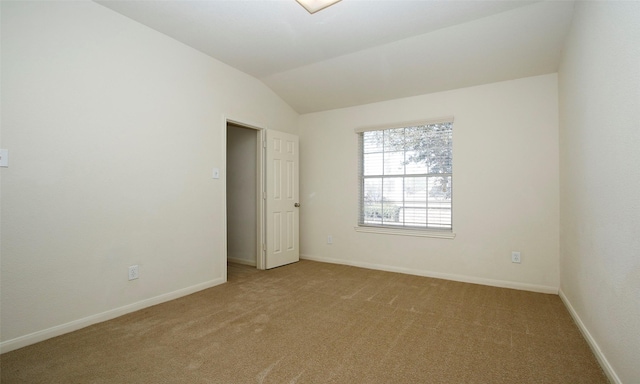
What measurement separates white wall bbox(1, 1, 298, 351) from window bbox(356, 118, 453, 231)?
214 cm

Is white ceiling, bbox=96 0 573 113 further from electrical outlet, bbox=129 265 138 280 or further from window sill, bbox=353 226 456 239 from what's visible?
electrical outlet, bbox=129 265 138 280

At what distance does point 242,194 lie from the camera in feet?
16.0

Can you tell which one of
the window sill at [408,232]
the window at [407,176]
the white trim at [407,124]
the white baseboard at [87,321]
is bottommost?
the white baseboard at [87,321]

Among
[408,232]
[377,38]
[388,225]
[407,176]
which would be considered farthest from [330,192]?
[377,38]

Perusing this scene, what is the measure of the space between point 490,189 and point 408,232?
1.13m

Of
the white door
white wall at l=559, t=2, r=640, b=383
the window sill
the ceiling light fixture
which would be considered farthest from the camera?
the white door

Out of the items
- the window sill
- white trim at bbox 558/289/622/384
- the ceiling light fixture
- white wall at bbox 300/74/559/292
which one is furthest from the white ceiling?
white trim at bbox 558/289/622/384

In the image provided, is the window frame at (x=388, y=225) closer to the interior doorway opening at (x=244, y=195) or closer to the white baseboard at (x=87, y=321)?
the interior doorway opening at (x=244, y=195)

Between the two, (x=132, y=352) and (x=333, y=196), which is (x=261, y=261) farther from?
(x=132, y=352)

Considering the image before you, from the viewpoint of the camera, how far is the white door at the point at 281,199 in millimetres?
4418

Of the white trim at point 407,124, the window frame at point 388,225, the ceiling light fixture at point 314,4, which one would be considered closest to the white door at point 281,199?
the window frame at point 388,225

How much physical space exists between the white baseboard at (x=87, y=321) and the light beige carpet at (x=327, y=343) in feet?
0.24

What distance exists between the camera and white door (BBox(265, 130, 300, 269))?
14.5 feet

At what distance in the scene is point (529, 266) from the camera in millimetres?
3426
